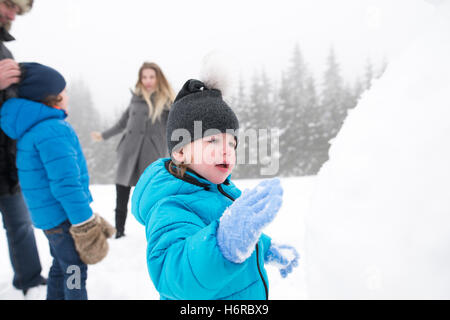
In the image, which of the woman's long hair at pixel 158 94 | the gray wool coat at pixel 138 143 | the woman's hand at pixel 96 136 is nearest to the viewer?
the woman's long hair at pixel 158 94

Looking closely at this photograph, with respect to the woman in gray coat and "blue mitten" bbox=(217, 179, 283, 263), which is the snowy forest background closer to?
the woman in gray coat

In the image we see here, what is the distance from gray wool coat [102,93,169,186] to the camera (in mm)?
3678

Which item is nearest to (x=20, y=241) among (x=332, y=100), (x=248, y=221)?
(x=248, y=221)

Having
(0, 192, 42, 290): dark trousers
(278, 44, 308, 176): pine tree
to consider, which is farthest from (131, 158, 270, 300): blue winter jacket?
(278, 44, 308, 176): pine tree

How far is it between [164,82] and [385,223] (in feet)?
9.23

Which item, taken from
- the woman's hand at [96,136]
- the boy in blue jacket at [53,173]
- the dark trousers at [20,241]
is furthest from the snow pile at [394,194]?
the woman's hand at [96,136]

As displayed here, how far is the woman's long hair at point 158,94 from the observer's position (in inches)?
132

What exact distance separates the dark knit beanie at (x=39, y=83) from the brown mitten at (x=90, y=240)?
1012mm

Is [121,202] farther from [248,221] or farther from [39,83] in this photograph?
[248,221]

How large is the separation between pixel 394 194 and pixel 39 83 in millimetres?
2576

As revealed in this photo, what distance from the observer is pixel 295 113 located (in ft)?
67.7

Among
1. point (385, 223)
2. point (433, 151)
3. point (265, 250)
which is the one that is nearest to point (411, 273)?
point (385, 223)

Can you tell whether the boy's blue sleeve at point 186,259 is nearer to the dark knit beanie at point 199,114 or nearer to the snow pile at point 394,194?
the dark knit beanie at point 199,114

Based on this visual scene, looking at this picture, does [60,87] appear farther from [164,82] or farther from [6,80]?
[164,82]
